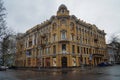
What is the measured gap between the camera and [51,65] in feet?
176

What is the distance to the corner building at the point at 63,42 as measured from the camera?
51.7 metres

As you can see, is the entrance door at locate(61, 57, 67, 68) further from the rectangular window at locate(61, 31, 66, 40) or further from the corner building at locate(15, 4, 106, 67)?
the rectangular window at locate(61, 31, 66, 40)

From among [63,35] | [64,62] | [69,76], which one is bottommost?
[69,76]

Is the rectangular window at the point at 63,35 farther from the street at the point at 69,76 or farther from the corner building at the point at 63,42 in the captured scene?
the street at the point at 69,76

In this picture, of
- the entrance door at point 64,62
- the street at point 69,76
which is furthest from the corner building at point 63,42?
the street at point 69,76

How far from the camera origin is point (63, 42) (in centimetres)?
5172

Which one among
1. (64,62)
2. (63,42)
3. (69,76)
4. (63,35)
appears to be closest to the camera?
(69,76)

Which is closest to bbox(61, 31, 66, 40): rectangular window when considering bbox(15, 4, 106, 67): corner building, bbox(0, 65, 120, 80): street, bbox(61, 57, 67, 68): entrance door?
bbox(15, 4, 106, 67): corner building

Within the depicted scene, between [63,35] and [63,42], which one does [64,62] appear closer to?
[63,42]

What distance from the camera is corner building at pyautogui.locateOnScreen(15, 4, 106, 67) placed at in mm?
51688

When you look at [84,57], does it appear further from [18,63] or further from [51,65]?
[18,63]

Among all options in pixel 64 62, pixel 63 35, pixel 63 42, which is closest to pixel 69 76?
pixel 64 62

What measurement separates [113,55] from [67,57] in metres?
52.3

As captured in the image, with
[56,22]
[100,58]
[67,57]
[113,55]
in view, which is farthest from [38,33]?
[113,55]
